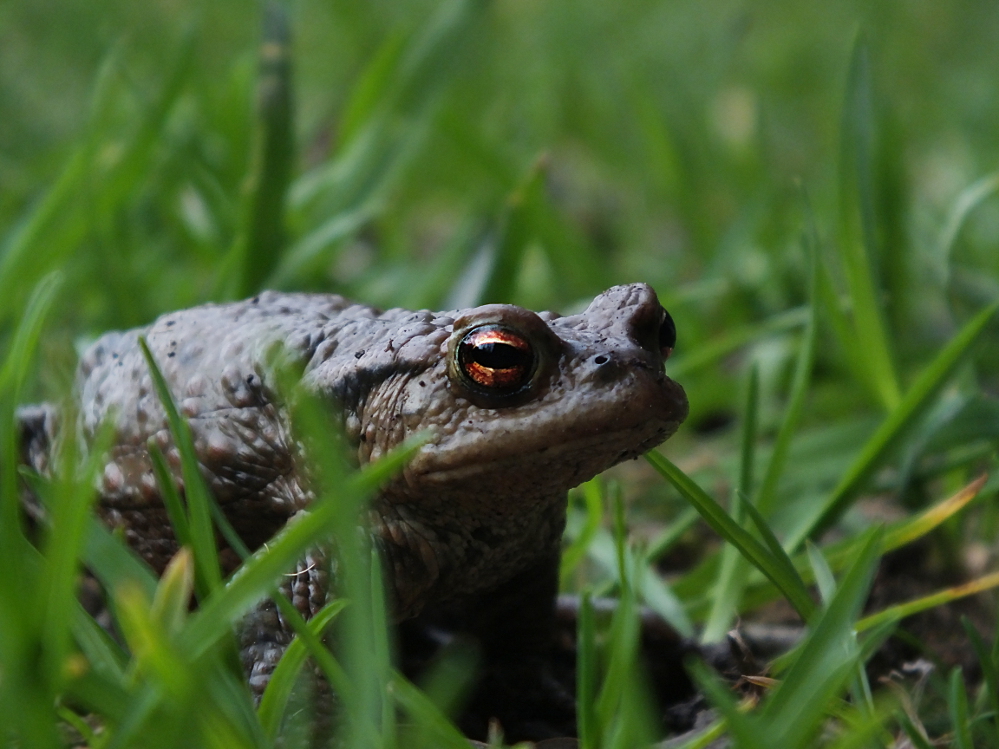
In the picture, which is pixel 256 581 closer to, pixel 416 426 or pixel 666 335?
pixel 416 426

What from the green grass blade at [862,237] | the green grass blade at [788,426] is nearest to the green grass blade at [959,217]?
the green grass blade at [862,237]

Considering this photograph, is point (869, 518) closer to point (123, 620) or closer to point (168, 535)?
point (168, 535)

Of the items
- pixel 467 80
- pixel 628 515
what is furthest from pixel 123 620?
pixel 467 80

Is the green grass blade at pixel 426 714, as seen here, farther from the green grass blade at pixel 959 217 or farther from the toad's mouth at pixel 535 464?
the green grass blade at pixel 959 217

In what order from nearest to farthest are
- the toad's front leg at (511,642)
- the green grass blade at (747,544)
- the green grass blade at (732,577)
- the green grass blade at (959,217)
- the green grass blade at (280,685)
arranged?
1. the green grass blade at (280,685)
2. the green grass blade at (747,544)
3. the toad's front leg at (511,642)
4. the green grass blade at (732,577)
5. the green grass blade at (959,217)

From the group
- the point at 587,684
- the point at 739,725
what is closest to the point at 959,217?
the point at 587,684

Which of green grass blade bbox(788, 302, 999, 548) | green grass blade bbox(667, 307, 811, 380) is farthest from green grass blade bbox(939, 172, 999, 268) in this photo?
green grass blade bbox(788, 302, 999, 548)
